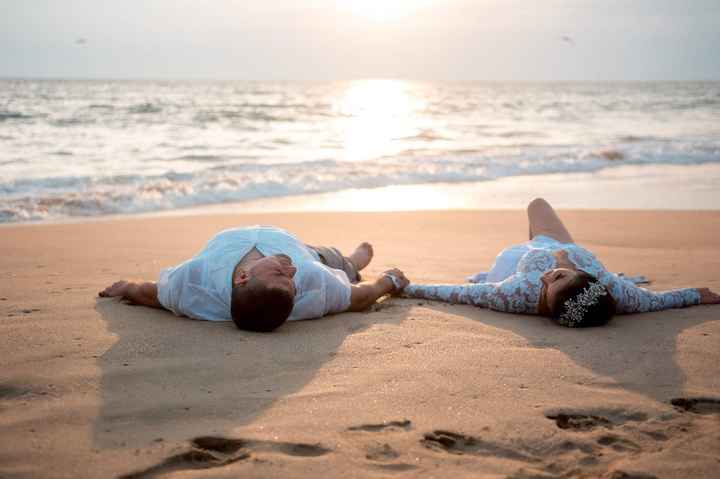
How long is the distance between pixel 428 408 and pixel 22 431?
5.56 ft

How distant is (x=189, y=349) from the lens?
12.8 feet

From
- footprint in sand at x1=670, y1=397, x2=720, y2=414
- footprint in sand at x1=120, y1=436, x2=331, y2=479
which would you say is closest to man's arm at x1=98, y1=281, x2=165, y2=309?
footprint in sand at x1=120, y1=436, x2=331, y2=479

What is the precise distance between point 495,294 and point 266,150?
13.5m

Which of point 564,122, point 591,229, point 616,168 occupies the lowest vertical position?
point 591,229

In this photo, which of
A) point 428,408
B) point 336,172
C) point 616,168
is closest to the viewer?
point 428,408

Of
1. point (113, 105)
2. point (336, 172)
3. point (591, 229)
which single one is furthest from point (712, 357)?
point (113, 105)

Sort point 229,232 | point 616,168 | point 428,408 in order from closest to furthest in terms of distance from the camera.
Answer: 1. point 428,408
2. point 229,232
3. point 616,168

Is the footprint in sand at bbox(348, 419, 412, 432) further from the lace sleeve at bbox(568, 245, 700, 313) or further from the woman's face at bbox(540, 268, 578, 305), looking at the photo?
the lace sleeve at bbox(568, 245, 700, 313)

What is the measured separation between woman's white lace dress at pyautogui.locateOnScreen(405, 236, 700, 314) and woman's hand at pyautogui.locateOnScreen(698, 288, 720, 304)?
0.15 ft

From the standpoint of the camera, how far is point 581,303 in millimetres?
4359

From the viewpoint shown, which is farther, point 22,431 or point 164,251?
point 164,251

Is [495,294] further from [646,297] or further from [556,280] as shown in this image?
[646,297]

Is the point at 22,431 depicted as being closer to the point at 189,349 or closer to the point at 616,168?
the point at 189,349

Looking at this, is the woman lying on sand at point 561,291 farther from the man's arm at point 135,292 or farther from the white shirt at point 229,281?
the man's arm at point 135,292
